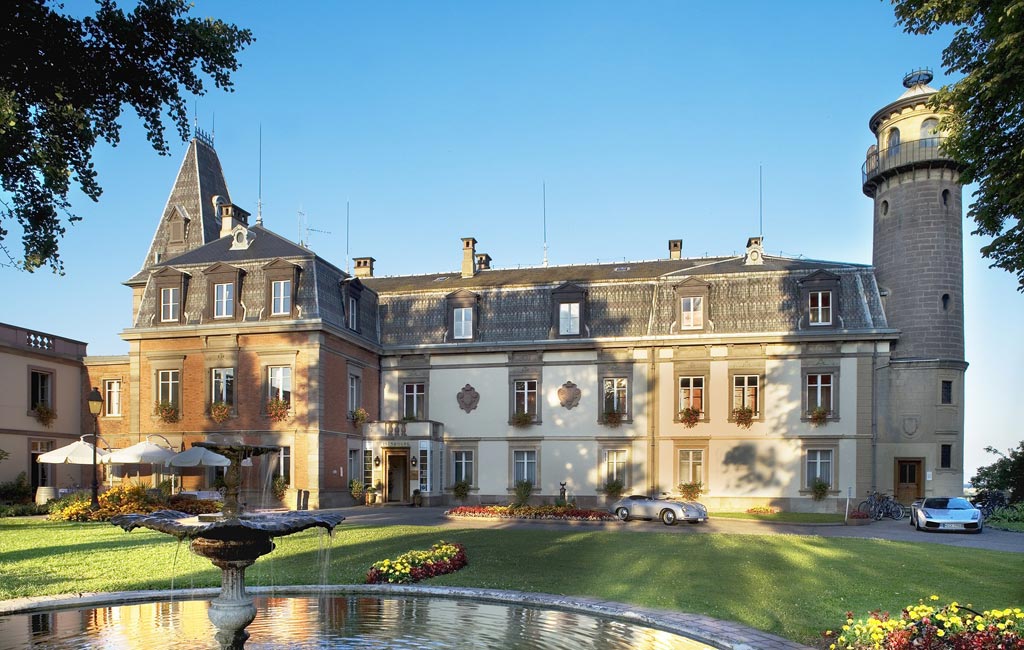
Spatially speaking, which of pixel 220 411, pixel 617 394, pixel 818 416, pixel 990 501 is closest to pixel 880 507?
pixel 818 416

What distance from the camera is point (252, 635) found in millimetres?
10352

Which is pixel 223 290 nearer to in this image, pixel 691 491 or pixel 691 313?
pixel 691 313

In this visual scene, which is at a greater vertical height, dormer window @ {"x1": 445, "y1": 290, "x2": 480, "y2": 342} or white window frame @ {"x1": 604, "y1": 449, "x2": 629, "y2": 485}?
dormer window @ {"x1": 445, "y1": 290, "x2": 480, "y2": 342}

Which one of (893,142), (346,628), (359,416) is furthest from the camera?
(893,142)

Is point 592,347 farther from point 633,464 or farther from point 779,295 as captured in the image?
point 779,295

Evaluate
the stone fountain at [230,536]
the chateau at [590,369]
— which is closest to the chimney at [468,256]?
the chateau at [590,369]

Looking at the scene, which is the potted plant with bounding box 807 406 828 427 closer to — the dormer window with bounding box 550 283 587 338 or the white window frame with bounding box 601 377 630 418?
the white window frame with bounding box 601 377 630 418

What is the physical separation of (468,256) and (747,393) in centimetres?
1554

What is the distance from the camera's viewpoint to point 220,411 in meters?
31.8

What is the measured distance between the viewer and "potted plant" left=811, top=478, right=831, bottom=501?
31.8 m

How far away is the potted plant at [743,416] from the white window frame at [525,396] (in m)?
8.59

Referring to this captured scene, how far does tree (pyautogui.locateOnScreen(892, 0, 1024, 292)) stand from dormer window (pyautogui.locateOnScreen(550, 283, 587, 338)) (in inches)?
849

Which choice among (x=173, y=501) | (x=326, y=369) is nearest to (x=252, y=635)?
(x=173, y=501)

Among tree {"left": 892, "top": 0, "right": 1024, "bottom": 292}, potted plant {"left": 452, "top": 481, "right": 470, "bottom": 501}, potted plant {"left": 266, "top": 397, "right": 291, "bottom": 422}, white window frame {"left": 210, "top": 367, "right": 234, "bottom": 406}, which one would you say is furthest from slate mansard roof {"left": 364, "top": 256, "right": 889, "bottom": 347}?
tree {"left": 892, "top": 0, "right": 1024, "bottom": 292}
